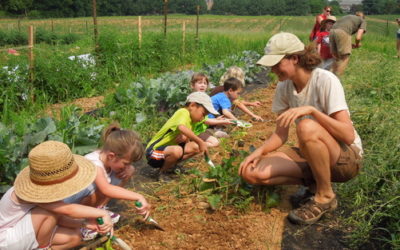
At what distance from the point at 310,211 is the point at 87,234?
1.47 metres

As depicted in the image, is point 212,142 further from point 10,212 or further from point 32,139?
point 10,212

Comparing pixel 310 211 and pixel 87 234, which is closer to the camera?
pixel 87 234

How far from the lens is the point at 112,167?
227 centimetres

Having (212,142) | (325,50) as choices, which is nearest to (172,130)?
(212,142)

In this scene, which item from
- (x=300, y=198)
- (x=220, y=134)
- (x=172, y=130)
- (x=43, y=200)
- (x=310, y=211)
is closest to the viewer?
(x=43, y=200)

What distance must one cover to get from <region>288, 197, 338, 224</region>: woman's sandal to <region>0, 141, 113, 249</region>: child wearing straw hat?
1270 millimetres

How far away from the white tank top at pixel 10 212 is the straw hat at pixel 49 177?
10 centimetres

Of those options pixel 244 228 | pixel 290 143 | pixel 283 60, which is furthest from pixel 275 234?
pixel 290 143

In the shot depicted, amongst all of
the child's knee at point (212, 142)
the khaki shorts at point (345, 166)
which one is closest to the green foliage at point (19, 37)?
the child's knee at point (212, 142)

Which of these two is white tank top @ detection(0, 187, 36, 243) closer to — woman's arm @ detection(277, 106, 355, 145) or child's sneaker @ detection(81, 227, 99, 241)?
child's sneaker @ detection(81, 227, 99, 241)

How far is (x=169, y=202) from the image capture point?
2.89 meters

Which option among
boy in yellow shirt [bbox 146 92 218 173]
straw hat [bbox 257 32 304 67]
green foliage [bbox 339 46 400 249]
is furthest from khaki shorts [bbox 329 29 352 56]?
straw hat [bbox 257 32 304 67]

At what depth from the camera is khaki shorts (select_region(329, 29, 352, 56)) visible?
550 centimetres

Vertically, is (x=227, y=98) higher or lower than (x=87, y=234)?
higher
